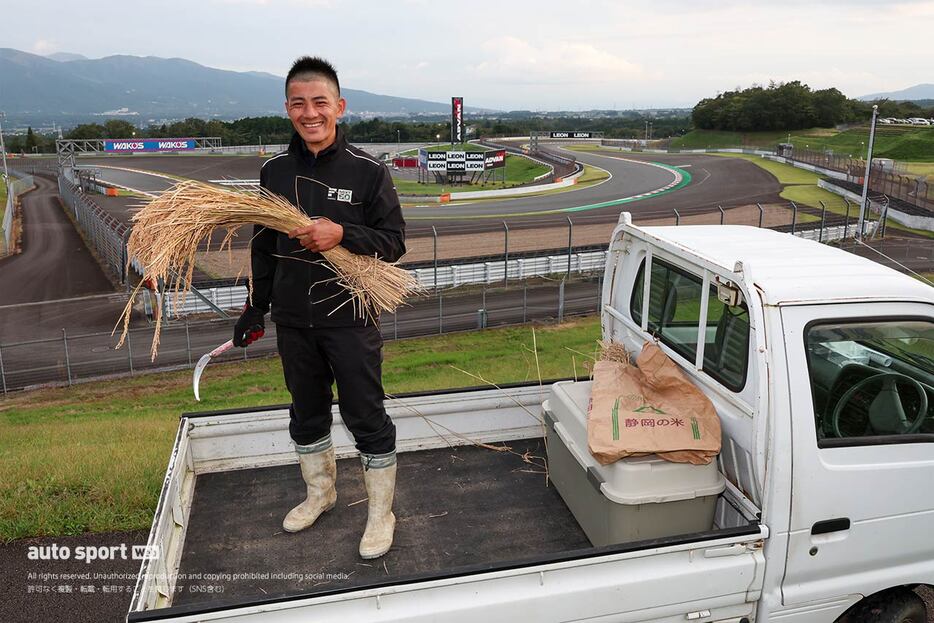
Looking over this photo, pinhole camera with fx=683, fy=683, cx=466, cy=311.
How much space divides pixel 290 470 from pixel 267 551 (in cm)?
90

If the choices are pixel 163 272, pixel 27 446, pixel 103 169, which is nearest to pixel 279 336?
pixel 163 272

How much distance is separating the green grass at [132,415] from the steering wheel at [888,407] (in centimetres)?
479

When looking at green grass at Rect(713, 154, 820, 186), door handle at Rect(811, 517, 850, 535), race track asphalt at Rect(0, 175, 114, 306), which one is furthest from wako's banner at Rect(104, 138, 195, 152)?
door handle at Rect(811, 517, 850, 535)

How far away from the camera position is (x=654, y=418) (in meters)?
3.61

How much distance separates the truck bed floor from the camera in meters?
3.64

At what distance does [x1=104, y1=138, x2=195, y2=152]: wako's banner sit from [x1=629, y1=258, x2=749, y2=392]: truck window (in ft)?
317

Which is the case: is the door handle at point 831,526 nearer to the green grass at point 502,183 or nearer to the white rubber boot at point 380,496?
the white rubber boot at point 380,496

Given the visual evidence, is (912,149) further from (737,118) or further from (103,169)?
(103,169)

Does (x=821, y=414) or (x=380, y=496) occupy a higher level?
(x=821, y=414)

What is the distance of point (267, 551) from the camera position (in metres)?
3.82

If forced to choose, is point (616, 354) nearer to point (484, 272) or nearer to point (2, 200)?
point (484, 272)

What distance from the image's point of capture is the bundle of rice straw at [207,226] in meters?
3.60

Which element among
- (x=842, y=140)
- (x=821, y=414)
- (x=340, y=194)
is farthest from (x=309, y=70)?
(x=842, y=140)

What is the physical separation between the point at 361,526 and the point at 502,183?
59.3 meters
